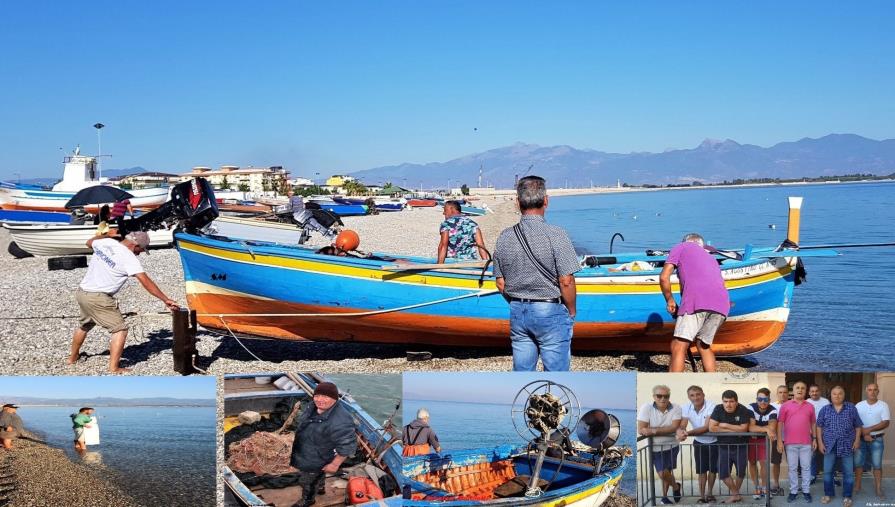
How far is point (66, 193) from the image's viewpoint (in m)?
32.9

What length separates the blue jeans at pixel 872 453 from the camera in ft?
15.2

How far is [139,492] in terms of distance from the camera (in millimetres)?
4844

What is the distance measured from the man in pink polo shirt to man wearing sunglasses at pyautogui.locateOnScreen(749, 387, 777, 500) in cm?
4

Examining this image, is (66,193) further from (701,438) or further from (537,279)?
(701,438)

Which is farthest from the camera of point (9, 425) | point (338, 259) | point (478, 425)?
point (338, 259)

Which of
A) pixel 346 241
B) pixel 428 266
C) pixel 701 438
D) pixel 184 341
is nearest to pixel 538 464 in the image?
pixel 701 438

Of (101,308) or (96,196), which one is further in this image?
(96,196)

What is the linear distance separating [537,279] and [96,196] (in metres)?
22.1

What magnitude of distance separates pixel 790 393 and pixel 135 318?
10.5 m

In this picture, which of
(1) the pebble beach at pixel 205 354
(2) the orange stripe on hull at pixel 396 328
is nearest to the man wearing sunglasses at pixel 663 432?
(1) the pebble beach at pixel 205 354

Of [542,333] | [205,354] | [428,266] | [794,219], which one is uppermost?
[794,219]

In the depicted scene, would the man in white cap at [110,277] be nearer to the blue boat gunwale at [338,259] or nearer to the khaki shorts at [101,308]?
the khaki shorts at [101,308]

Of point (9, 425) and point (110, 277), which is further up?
point (110, 277)

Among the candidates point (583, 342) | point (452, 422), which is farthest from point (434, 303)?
point (452, 422)
